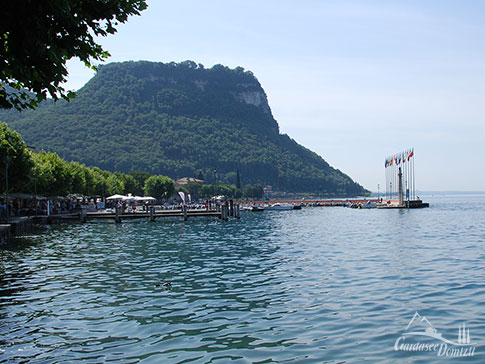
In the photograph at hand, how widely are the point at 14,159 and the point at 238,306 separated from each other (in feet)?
142

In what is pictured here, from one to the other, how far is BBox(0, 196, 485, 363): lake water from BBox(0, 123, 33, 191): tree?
21832 mm

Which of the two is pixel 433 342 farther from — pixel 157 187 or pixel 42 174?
pixel 157 187

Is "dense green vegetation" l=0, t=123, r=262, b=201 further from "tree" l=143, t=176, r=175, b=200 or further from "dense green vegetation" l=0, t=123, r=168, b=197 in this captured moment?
"tree" l=143, t=176, r=175, b=200

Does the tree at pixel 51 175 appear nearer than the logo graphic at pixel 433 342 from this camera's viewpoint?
No

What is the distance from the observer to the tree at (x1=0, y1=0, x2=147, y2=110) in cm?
966

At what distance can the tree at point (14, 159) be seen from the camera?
167ft

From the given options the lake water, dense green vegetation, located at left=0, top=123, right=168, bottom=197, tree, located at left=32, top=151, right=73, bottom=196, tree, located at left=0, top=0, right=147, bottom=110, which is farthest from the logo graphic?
tree, located at left=32, top=151, right=73, bottom=196

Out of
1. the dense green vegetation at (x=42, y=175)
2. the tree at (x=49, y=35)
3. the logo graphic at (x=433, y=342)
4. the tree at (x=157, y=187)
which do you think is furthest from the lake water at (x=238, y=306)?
the tree at (x=157, y=187)

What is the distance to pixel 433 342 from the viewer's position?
506 inches

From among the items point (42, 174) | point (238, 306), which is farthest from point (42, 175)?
point (238, 306)

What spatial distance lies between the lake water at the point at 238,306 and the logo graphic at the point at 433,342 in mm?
82

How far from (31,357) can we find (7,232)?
33.8 meters

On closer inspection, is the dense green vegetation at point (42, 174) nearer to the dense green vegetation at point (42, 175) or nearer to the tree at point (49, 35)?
the dense green vegetation at point (42, 175)

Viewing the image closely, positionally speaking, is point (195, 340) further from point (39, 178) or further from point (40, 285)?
point (39, 178)
